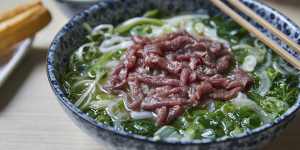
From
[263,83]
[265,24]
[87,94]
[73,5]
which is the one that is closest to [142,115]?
[87,94]

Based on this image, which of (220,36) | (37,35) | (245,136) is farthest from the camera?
(37,35)

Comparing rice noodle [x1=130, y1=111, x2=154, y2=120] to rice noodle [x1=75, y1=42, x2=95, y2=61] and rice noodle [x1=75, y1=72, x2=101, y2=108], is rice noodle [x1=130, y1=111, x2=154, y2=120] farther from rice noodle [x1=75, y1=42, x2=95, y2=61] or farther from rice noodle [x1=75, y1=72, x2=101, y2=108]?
rice noodle [x1=75, y1=42, x2=95, y2=61]

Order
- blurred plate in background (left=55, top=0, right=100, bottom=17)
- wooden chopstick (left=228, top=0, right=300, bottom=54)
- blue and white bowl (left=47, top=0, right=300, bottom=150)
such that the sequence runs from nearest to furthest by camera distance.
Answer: blue and white bowl (left=47, top=0, right=300, bottom=150), wooden chopstick (left=228, top=0, right=300, bottom=54), blurred plate in background (left=55, top=0, right=100, bottom=17)

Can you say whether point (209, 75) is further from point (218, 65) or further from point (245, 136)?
point (245, 136)

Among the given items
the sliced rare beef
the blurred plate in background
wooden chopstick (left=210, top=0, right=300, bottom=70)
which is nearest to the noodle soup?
the sliced rare beef

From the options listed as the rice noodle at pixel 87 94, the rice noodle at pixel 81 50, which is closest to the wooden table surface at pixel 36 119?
the rice noodle at pixel 87 94

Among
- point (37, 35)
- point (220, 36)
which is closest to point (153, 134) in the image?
point (220, 36)
